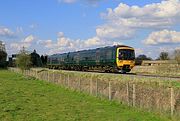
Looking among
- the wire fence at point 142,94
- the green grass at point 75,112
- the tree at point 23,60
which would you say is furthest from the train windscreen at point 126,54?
the tree at point 23,60

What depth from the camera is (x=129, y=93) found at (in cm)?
2139

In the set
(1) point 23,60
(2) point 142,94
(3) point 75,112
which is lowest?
(3) point 75,112

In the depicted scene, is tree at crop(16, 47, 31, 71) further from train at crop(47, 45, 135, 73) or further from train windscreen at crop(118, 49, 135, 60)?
train windscreen at crop(118, 49, 135, 60)

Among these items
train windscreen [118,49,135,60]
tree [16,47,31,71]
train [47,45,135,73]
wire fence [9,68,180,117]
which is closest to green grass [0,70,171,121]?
wire fence [9,68,180,117]

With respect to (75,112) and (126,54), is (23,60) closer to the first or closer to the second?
(126,54)

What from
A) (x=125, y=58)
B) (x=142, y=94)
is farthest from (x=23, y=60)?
(x=142, y=94)

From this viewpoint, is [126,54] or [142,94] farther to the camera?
[126,54]

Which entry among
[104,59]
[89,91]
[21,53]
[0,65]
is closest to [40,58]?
[0,65]

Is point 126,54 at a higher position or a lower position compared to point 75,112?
higher

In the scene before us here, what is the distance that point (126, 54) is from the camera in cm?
4525

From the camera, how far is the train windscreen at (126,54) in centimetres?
4459

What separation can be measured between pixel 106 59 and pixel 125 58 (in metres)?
3.80

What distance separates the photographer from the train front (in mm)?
44094

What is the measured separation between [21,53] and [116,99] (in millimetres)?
52425
